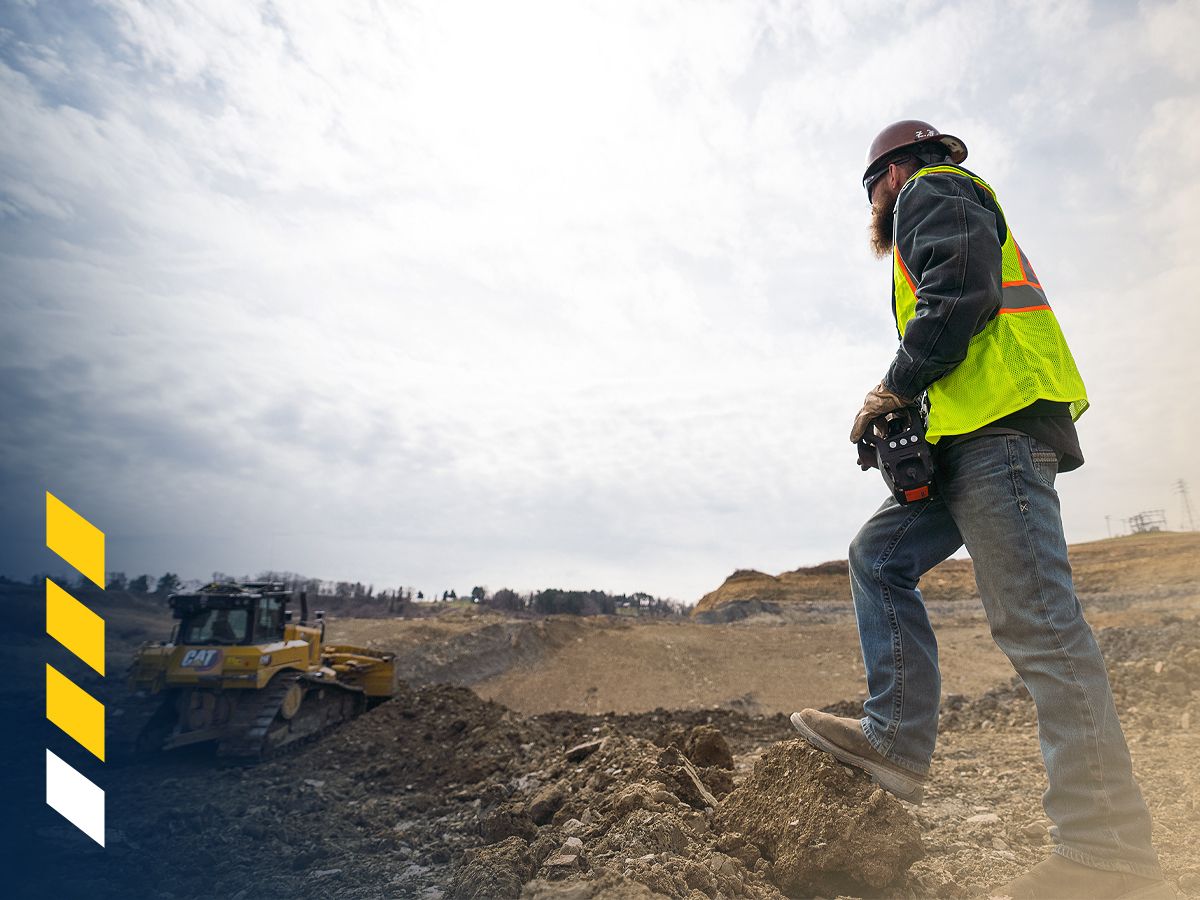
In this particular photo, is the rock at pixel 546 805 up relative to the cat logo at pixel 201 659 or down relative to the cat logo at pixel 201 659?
down

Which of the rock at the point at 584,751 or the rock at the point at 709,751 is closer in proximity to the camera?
the rock at the point at 709,751

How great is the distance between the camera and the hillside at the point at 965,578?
1085 inches

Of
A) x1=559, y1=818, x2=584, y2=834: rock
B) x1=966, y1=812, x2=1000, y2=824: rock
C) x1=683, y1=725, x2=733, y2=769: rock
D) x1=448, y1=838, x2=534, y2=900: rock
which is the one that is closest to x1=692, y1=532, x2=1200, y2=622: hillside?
x1=683, y1=725, x2=733, y2=769: rock

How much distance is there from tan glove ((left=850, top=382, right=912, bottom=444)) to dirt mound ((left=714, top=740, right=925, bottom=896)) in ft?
4.06

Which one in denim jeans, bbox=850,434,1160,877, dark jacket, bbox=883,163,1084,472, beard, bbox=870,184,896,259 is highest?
beard, bbox=870,184,896,259

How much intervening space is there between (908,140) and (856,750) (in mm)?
2254

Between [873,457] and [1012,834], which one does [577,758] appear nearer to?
[1012,834]

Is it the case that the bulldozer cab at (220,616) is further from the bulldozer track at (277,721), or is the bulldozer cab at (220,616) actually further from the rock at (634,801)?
the rock at (634,801)

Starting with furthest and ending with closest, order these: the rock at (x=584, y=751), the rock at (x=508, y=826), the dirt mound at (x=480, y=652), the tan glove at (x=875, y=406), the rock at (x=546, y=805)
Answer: the dirt mound at (x=480, y=652), the rock at (x=584, y=751), the rock at (x=546, y=805), the rock at (x=508, y=826), the tan glove at (x=875, y=406)

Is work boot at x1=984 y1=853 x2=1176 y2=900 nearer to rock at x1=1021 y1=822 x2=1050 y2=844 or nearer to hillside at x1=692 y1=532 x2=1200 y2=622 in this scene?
rock at x1=1021 y1=822 x2=1050 y2=844

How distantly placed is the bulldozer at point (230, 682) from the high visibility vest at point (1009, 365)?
9.81 metres

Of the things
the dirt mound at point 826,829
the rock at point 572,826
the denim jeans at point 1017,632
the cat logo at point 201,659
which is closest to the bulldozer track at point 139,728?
the cat logo at point 201,659

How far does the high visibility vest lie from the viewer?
2.22 meters

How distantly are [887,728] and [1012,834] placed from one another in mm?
868
